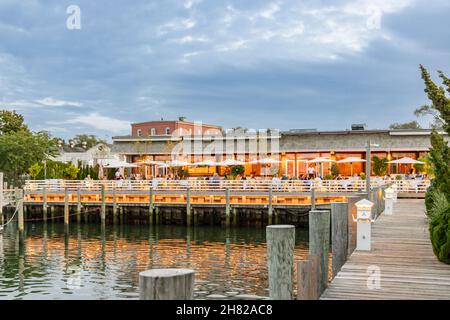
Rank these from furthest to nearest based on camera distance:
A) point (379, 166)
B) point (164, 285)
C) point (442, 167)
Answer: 1. point (379, 166)
2. point (442, 167)
3. point (164, 285)

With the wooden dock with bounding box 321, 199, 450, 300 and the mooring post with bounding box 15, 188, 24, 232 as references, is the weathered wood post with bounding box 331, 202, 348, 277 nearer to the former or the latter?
the wooden dock with bounding box 321, 199, 450, 300

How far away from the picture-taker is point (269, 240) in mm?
7395

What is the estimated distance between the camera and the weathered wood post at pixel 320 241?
362 inches

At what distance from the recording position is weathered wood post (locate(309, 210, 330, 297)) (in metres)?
9.19

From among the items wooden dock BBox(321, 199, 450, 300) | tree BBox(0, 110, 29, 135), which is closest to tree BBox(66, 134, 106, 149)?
tree BBox(0, 110, 29, 135)

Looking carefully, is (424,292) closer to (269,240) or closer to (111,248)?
(269,240)

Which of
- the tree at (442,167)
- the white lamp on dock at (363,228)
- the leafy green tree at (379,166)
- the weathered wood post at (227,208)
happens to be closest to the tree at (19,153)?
the weathered wood post at (227,208)

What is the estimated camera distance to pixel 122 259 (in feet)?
79.6

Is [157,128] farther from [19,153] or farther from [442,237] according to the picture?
[442,237]

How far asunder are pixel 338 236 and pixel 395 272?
1251 millimetres

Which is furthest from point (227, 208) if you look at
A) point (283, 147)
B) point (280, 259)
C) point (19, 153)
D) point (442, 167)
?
point (19, 153)

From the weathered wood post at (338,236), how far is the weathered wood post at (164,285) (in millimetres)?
6388

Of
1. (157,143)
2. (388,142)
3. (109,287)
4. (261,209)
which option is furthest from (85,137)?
(109,287)
